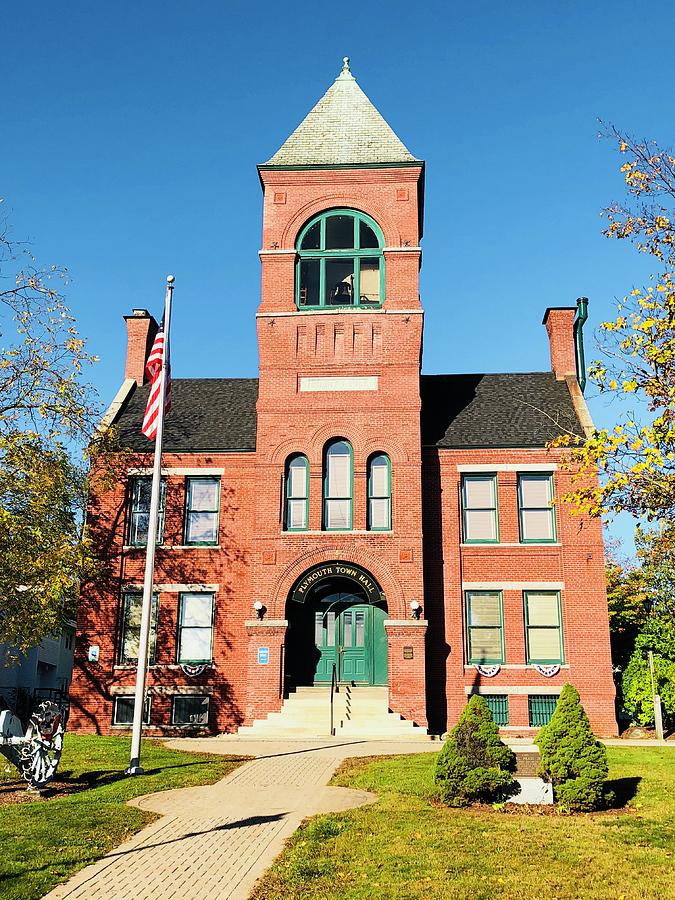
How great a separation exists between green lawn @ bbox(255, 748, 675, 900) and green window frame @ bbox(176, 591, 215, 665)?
13154 mm

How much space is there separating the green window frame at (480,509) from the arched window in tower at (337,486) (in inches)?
145

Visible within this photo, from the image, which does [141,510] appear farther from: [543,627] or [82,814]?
[82,814]

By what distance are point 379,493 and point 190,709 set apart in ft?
27.9

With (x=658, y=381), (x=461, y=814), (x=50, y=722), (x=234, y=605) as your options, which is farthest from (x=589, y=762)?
(x=234, y=605)

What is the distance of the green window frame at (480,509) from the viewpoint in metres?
26.5

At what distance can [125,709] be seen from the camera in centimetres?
2603

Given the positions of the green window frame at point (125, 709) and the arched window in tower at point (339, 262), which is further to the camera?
the arched window in tower at point (339, 262)

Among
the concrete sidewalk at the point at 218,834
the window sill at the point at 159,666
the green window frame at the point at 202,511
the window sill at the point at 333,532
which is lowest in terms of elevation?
the concrete sidewalk at the point at 218,834

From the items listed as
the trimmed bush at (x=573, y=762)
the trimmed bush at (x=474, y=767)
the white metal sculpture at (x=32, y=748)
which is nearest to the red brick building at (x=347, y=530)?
the white metal sculpture at (x=32, y=748)

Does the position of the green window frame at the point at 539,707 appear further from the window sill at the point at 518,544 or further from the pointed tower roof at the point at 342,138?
the pointed tower roof at the point at 342,138

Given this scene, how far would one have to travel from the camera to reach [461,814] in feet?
40.7

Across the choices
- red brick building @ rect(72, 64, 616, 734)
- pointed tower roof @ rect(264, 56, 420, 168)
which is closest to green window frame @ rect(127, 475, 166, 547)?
red brick building @ rect(72, 64, 616, 734)

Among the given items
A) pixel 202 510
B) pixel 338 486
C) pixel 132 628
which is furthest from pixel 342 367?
pixel 132 628

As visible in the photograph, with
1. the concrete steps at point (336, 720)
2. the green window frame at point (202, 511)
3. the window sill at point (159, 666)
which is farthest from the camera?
the green window frame at point (202, 511)
